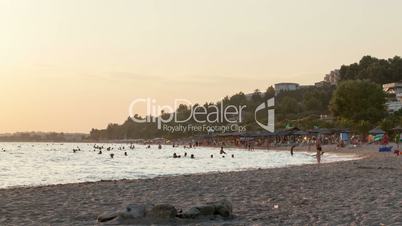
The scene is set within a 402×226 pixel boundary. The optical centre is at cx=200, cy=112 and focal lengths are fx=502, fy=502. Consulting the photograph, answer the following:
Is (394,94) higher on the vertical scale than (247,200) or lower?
higher

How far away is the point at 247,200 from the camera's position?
37.2 ft

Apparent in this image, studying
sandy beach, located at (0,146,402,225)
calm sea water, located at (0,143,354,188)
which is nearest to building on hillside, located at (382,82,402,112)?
calm sea water, located at (0,143,354,188)

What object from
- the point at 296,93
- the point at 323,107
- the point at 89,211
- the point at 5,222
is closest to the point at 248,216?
the point at 89,211

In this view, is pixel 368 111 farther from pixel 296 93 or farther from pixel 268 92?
pixel 268 92

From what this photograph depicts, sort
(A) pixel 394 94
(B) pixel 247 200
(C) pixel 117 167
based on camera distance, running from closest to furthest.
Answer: (B) pixel 247 200 → (C) pixel 117 167 → (A) pixel 394 94

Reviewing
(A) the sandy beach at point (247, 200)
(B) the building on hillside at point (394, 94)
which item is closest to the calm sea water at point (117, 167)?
(A) the sandy beach at point (247, 200)

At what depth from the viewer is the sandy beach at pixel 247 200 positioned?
8.53 m

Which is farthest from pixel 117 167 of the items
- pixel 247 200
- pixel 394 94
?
pixel 394 94

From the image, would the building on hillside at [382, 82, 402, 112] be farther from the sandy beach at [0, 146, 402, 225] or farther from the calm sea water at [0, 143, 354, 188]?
the sandy beach at [0, 146, 402, 225]

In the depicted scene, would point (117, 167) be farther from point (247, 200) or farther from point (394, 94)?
point (394, 94)

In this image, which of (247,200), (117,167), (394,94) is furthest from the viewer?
(394,94)

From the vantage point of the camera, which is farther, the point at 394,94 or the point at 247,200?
the point at 394,94

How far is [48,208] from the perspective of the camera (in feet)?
35.0

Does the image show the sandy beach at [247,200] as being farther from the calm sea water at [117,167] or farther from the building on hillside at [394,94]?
the building on hillside at [394,94]
